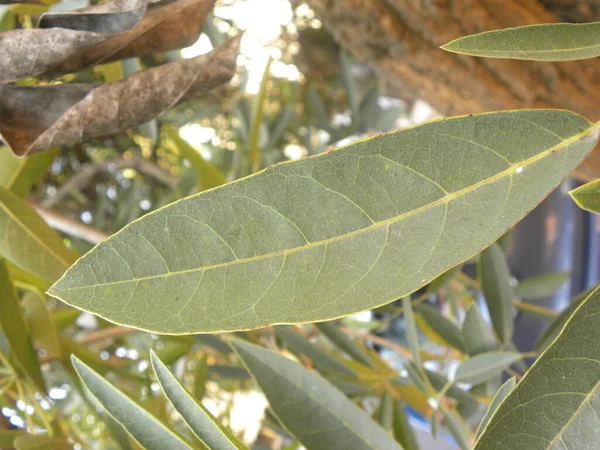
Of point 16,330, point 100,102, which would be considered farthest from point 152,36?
point 16,330

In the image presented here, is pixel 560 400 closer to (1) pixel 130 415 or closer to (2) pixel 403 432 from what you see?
(1) pixel 130 415

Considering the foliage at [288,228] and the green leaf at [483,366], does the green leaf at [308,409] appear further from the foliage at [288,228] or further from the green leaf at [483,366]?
the green leaf at [483,366]

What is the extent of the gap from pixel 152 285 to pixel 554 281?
89 cm

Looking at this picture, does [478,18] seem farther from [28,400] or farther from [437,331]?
[28,400]

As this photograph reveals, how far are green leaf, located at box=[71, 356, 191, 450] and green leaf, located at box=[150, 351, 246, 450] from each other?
0.05 m

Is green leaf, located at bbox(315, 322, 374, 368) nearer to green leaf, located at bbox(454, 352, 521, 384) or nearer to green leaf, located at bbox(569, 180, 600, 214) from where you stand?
green leaf, located at bbox(454, 352, 521, 384)

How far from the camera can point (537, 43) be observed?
10.8 inches

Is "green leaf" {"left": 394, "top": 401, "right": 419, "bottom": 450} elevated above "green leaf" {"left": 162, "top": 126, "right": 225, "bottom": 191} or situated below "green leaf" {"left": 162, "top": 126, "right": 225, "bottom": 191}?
below

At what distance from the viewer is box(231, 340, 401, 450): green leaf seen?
1.26 feet

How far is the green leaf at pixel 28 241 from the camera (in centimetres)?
42

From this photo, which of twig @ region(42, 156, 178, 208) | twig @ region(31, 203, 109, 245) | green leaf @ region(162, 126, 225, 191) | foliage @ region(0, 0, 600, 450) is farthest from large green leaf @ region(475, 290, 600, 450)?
twig @ region(42, 156, 178, 208)

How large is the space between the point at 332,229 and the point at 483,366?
13.1 inches

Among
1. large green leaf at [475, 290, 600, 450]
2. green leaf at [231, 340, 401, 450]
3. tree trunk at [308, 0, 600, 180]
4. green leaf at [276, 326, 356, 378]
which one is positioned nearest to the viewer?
large green leaf at [475, 290, 600, 450]

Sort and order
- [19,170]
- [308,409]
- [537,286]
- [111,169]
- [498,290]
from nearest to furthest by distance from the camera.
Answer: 1. [308,409]
2. [19,170]
3. [498,290]
4. [537,286]
5. [111,169]
